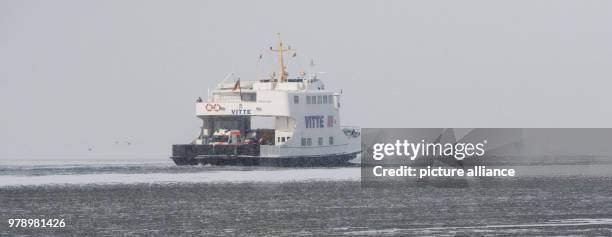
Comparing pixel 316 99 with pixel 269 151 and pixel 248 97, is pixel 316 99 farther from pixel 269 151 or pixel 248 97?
pixel 269 151

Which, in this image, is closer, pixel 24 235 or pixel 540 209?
pixel 24 235

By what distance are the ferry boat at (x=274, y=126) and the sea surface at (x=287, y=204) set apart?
4.93 ft

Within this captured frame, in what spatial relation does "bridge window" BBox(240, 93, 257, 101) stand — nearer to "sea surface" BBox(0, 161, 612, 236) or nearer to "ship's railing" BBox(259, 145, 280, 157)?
"ship's railing" BBox(259, 145, 280, 157)

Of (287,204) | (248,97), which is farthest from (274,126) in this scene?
(287,204)

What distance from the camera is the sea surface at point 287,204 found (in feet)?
183

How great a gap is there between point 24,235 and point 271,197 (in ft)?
73.4

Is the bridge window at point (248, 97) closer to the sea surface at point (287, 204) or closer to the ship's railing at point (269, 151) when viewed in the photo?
the ship's railing at point (269, 151)

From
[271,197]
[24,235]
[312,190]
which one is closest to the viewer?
[24,235]

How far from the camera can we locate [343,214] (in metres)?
62.6

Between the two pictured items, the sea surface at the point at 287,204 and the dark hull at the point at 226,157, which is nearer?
the sea surface at the point at 287,204

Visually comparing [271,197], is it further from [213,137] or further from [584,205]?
[213,137]

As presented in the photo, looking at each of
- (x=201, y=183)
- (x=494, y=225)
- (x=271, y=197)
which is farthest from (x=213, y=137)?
(x=494, y=225)

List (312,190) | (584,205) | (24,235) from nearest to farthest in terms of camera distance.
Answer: (24,235)
(584,205)
(312,190)

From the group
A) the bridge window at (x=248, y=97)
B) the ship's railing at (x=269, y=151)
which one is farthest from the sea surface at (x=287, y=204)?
the bridge window at (x=248, y=97)
